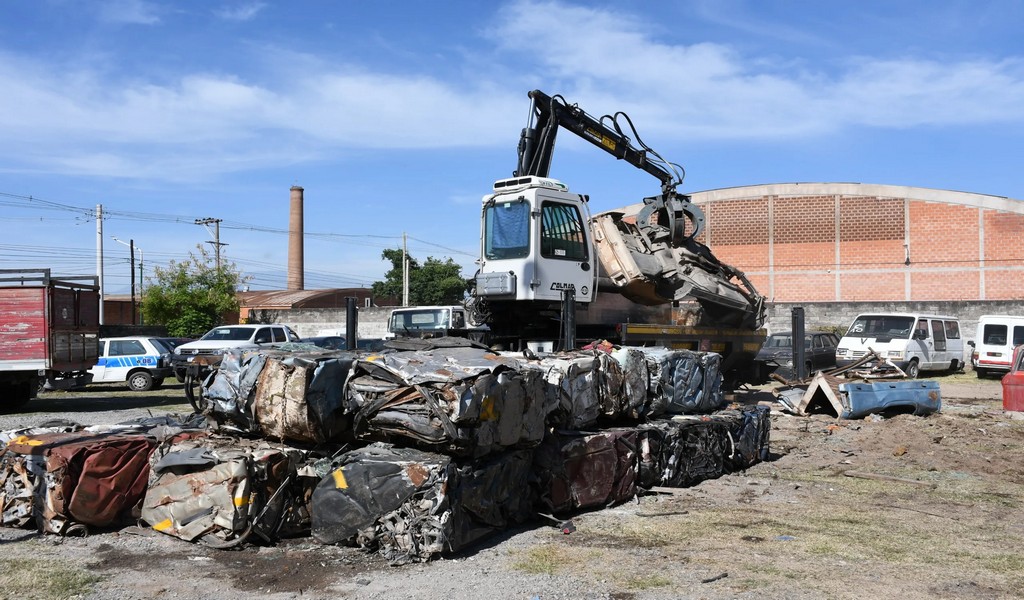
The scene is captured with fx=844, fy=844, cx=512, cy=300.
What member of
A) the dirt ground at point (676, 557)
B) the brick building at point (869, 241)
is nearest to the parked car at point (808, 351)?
the dirt ground at point (676, 557)

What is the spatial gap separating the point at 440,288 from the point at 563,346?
5520cm

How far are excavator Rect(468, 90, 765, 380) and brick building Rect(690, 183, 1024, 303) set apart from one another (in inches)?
1008

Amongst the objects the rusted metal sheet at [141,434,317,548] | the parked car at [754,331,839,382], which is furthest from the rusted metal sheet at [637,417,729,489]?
the parked car at [754,331,839,382]

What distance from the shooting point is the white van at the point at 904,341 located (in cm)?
2241

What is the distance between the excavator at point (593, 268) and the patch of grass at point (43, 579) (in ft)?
21.8

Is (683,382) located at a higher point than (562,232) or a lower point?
lower

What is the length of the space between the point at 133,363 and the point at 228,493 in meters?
17.5

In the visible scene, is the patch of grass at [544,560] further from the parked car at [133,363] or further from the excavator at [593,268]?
the parked car at [133,363]

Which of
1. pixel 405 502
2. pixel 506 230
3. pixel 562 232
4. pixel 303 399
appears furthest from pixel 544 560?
pixel 562 232

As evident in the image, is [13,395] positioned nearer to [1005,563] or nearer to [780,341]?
[1005,563]

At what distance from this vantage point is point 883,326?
23.5 meters

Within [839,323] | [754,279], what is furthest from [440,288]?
[839,323]

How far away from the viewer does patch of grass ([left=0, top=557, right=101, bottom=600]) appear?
5.21 metres

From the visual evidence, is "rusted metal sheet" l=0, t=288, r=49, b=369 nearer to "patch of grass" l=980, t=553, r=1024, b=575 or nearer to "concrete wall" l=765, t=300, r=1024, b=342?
"patch of grass" l=980, t=553, r=1024, b=575
